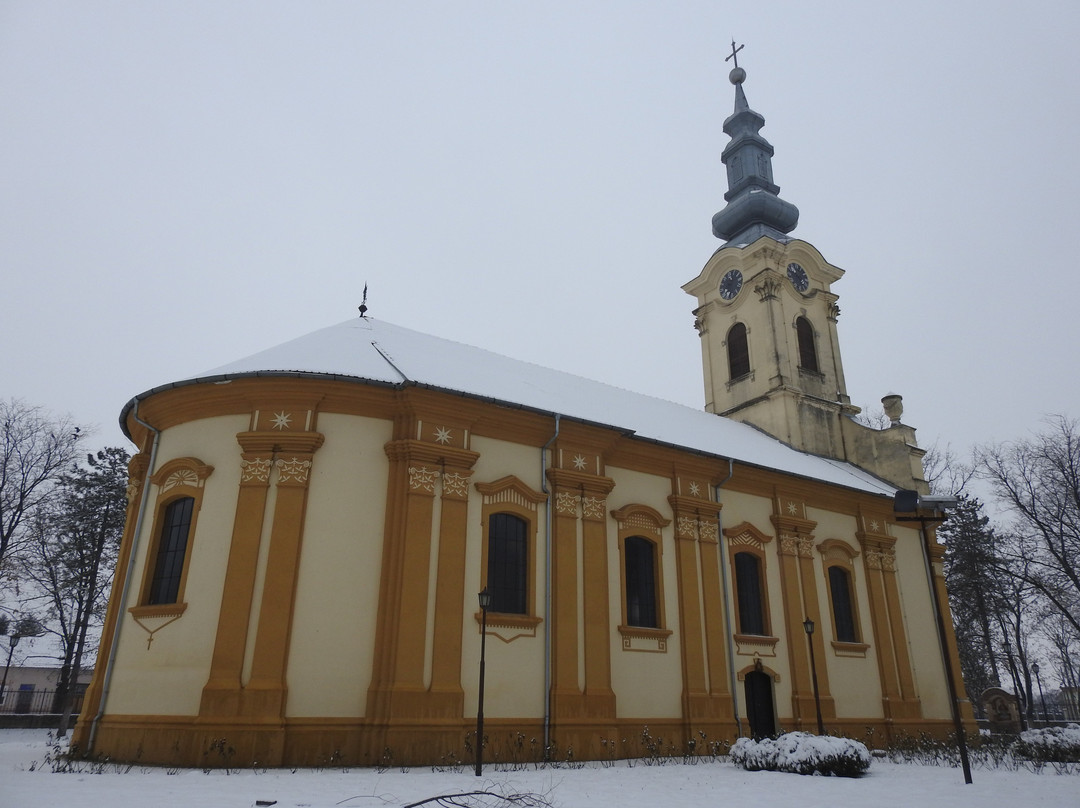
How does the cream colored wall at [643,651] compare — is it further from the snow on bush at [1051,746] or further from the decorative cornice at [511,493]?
the snow on bush at [1051,746]

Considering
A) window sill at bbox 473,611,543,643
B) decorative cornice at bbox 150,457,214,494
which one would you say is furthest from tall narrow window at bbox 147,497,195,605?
window sill at bbox 473,611,543,643

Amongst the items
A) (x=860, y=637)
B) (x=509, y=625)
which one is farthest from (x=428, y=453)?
(x=860, y=637)

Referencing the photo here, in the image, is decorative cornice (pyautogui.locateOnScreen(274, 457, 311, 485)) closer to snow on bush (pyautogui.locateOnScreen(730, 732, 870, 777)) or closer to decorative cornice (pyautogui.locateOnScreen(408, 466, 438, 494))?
decorative cornice (pyautogui.locateOnScreen(408, 466, 438, 494))

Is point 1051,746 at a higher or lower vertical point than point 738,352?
lower

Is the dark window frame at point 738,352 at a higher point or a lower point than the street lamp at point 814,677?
higher

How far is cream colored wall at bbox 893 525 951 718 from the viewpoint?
2284 cm

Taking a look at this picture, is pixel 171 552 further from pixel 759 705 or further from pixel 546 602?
pixel 759 705

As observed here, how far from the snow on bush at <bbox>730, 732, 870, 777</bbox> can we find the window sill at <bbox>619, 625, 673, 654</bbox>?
11.4 feet

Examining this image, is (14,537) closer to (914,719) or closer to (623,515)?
(623,515)

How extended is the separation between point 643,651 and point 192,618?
30.8 feet

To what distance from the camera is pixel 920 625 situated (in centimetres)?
2366

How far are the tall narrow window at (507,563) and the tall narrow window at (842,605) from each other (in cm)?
1075

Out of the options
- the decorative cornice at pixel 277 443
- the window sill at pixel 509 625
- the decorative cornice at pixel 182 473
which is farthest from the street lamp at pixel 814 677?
the decorative cornice at pixel 182 473

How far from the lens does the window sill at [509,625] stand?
14.6 m
